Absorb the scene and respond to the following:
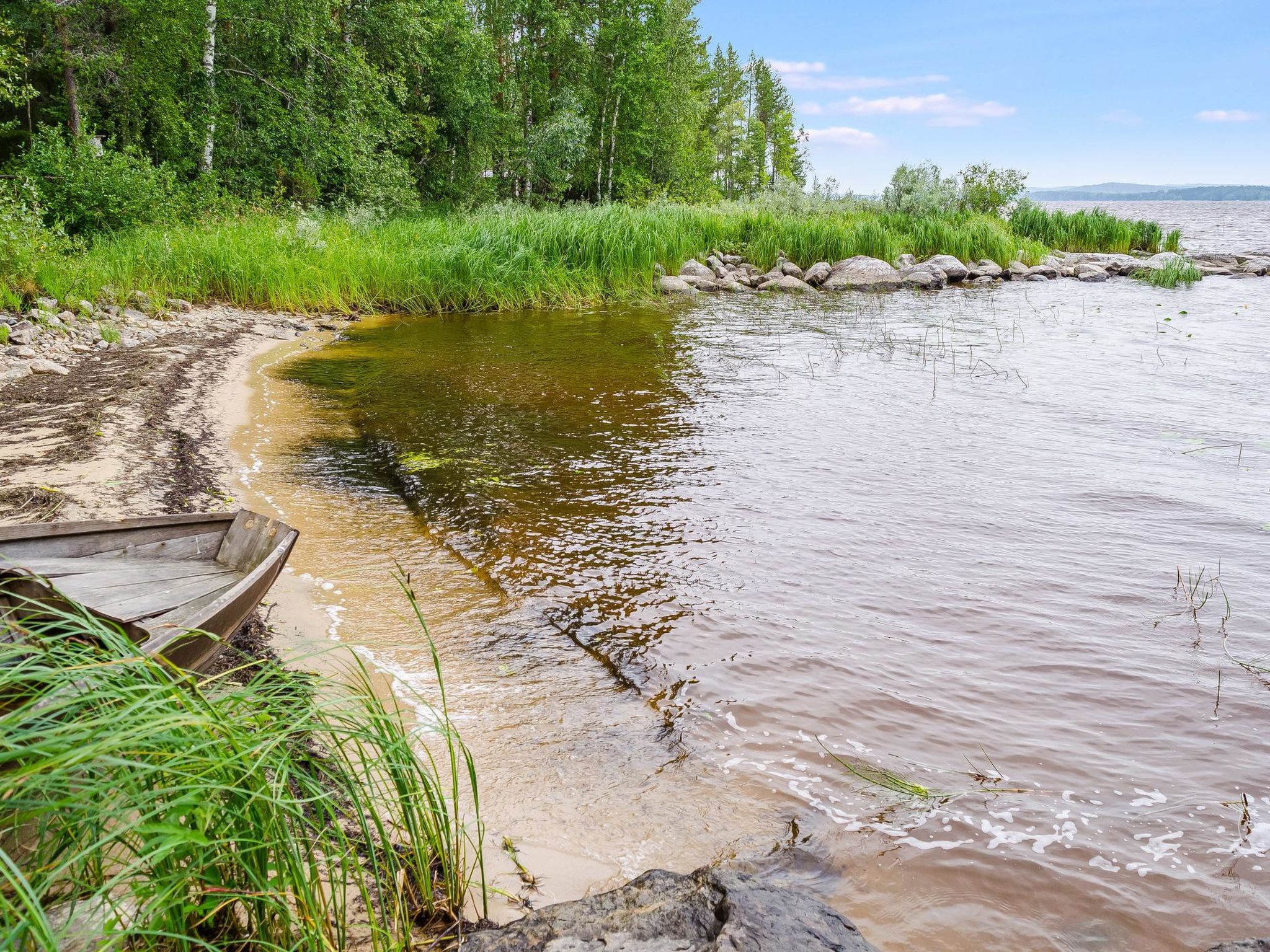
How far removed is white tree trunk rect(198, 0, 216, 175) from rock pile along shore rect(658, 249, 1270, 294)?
33.8 feet

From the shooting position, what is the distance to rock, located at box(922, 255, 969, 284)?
802 inches

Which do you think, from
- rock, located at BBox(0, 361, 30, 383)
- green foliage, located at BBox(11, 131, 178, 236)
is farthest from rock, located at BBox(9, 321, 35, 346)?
green foliage, located at BBox(11, 131, 178, 236)

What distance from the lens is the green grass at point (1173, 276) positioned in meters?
19.5

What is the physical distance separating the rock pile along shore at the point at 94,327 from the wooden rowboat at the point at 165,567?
5.28 meters

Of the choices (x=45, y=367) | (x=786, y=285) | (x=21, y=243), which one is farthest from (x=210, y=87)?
(x=786, y=285)

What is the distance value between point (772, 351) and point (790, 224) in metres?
10.2

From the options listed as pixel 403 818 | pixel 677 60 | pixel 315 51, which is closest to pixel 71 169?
pixel 315 51

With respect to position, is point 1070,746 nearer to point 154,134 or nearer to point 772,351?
point 772,351

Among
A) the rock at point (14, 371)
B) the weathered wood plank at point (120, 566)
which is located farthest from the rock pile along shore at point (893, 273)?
the weathered wood plank at point (120, 566)

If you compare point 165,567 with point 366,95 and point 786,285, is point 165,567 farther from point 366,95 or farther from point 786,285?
point 366,95

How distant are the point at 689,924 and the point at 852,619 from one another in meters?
2.44

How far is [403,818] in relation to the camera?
2121mm

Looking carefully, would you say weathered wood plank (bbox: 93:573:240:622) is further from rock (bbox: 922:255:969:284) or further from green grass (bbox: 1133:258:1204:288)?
green grass (bbox: 1133:258:1204:288)

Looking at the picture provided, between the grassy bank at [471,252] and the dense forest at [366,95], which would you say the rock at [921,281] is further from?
the dense forest at [366,95]
